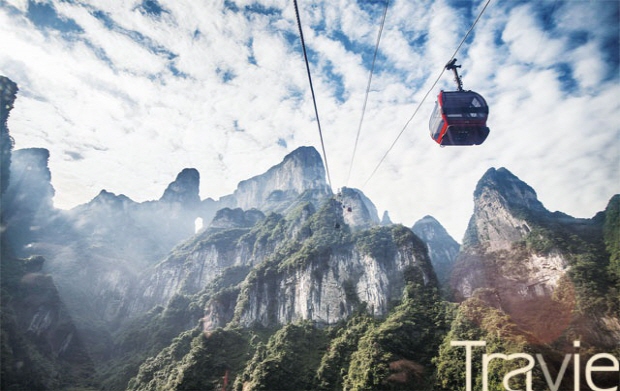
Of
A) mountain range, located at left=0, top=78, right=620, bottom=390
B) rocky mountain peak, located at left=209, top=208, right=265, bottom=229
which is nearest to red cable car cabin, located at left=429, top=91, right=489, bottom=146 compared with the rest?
mountain range, located at left=0, top=78, right=620, bottom=390

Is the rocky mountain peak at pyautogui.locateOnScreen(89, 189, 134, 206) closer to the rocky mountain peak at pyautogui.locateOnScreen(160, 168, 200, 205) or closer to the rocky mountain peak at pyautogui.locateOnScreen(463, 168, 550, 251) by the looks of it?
the rocky mountain peak at pyautogui.locateOnScreen(160, 168, 200, 205)

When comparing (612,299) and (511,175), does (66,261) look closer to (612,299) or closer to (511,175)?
(612,299)

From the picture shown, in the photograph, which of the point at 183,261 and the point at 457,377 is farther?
the point at 183,261

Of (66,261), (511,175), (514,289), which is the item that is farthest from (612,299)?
(66,261)

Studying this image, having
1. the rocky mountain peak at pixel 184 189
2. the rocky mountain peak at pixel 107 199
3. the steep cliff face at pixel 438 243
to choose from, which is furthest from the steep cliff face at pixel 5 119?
the steep cliff face at pixel 438 243

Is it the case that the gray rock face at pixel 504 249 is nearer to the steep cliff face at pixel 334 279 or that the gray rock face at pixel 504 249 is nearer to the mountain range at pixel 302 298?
the mountain range at pixel 302 298

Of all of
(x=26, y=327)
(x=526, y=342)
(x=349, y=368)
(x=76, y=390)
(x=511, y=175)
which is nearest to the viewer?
(x=526, y=342)
